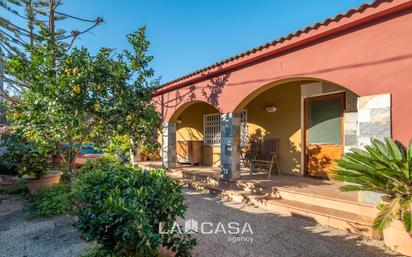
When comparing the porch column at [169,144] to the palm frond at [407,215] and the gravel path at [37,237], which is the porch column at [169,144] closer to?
the gravel path at [37,237]

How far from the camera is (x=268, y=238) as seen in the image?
11.0 ft

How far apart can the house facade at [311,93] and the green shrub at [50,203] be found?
3.83 meters

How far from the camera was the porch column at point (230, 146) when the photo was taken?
591 centimetres

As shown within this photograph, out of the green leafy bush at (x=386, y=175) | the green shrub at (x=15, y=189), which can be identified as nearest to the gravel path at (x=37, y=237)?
the green shrub at (x=15, y=189)

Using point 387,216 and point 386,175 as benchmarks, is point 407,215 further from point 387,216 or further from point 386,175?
point 386,175

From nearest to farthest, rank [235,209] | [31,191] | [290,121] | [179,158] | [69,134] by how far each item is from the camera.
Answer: [69,134] → [235,209] → [31,191] → [290,121] → [179,158]

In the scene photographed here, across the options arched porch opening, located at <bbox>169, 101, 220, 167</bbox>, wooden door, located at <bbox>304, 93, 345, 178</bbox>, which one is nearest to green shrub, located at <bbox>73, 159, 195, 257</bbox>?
wooden door, located at <bbox>304, 93, 345, 178</bbox>

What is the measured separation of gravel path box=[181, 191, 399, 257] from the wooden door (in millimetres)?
2488

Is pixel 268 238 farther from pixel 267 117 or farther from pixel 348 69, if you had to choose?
pixel 267 117

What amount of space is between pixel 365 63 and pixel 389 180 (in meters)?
1.97

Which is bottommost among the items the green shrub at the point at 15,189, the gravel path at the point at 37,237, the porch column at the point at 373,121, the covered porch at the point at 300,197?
the gravel path at the point at 37,237

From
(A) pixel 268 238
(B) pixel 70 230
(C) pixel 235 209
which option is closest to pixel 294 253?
(A) pixel 268 238

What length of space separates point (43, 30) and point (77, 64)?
713mm

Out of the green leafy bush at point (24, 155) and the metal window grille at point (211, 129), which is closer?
the green leafy bush at point (24, 155)
